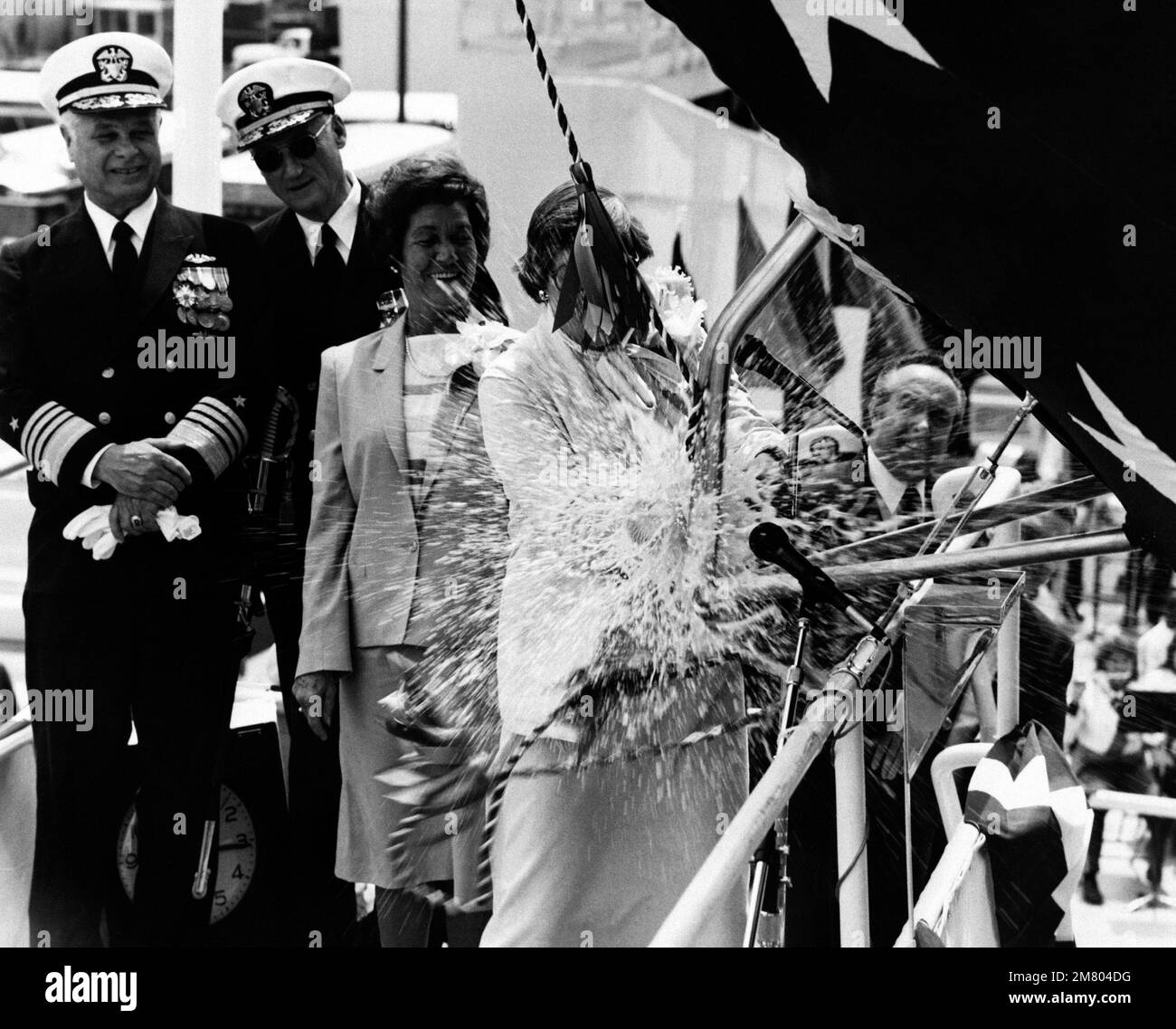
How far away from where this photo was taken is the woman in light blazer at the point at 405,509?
2084mm

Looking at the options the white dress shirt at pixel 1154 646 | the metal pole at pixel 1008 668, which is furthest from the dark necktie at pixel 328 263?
the white dress shirt at pixel 1154 646

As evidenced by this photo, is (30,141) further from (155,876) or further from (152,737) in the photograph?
(155,876)

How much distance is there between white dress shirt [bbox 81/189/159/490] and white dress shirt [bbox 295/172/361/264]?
21cm

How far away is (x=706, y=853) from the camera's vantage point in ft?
6.95

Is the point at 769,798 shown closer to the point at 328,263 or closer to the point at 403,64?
the point at 328,263

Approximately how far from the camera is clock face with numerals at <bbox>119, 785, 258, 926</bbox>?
214cm

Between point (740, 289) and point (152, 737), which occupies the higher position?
point (740, 289)

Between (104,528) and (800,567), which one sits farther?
(104,528)

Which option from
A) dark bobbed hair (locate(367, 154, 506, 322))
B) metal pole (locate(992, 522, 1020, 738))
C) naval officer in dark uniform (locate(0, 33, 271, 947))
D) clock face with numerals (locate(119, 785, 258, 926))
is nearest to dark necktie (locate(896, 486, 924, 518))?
metal pole (locate(992, 522, 1020, 738))

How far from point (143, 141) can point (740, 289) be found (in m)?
0.89

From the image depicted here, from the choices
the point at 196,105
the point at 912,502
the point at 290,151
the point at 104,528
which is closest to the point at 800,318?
the point at 912,502

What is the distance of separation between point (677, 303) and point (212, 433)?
70 centimetres

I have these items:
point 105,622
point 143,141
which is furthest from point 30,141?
point 105,622

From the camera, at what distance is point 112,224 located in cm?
209
